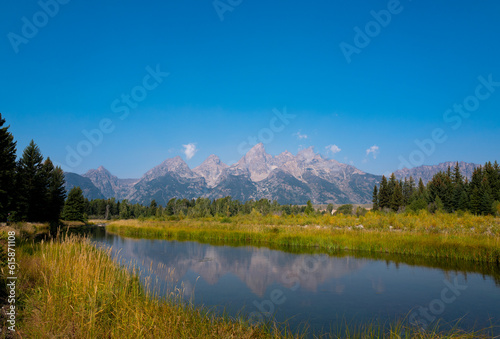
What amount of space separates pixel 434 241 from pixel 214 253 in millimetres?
19111

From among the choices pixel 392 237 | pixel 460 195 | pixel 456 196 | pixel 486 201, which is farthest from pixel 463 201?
pixel 392 237

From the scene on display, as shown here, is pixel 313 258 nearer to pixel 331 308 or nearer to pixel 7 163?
pixel 331 308

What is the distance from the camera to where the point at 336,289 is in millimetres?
Answer: 15195

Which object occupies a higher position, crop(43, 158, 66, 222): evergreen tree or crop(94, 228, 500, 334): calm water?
crop(43, 158, 66, 222): evergreen tree

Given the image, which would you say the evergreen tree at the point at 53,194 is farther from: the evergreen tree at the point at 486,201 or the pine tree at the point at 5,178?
the evergreen tree at the point at 486,201

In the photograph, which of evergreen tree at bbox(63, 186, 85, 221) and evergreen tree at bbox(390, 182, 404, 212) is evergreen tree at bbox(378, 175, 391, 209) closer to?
evergreen tree at bbox(390, 182, 404, 212)

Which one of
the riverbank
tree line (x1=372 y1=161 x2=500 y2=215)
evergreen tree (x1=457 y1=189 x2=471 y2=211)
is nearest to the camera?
the riverbank

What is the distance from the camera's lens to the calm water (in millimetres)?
11281

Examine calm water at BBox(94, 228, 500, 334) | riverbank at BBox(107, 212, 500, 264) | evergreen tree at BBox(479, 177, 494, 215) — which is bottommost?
calm water at BBox(94, 228, 500, 334)

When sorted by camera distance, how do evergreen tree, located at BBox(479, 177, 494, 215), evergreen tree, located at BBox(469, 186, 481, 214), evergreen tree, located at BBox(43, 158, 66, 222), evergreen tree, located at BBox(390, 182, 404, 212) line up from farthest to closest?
evergreen tree, located at BBox(390, 182, 404, 212)
evergreen tree, located at BBox(469, 186, 481, 214)
evergreen tree, located at BBox(479, 177, 494, 215)
evergreen tree, located at BBox(43, 158, 66, 222)

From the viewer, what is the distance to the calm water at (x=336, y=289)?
11.3 metres

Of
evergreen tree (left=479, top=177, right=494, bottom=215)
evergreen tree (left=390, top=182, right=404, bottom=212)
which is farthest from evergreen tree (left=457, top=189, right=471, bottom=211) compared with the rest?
evergreen tree (left=390, top=182, right=404, bottom=212)

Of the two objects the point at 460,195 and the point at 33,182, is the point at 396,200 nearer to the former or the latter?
the point at 460,195

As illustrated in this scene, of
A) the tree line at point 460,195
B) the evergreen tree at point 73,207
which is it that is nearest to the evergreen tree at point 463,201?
the tree line at point 460,195
